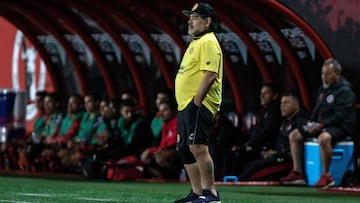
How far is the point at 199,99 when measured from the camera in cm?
1021

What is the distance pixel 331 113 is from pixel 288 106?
0.88 metres

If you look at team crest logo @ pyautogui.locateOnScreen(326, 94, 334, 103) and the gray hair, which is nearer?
the gray hair

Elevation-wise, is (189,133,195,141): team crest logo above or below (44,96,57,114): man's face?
below

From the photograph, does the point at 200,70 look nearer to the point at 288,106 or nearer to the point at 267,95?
the point at 288,106

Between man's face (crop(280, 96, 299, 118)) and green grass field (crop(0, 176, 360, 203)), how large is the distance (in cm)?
114

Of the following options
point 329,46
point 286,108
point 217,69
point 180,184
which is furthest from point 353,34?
point 217,69

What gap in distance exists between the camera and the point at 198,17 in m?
10.4

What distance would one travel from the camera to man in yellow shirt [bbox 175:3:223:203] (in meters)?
10.2

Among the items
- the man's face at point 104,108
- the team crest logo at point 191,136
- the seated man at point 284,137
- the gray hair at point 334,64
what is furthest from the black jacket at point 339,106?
the team crest logo at point 191,136

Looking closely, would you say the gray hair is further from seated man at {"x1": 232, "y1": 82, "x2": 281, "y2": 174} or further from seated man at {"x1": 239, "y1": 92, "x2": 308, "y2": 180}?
seated man at {"x1": 232, "y1": 82, "x2": 281, "y2": 174}

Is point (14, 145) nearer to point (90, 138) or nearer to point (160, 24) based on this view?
point (90, 138)

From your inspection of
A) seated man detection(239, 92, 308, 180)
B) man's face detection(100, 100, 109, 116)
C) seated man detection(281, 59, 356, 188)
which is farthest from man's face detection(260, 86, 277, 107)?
man's face detection(100, 100, 109, 116)

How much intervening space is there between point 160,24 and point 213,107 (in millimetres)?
7150

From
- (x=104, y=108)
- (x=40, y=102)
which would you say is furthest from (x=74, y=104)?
(x=40, y=102)
